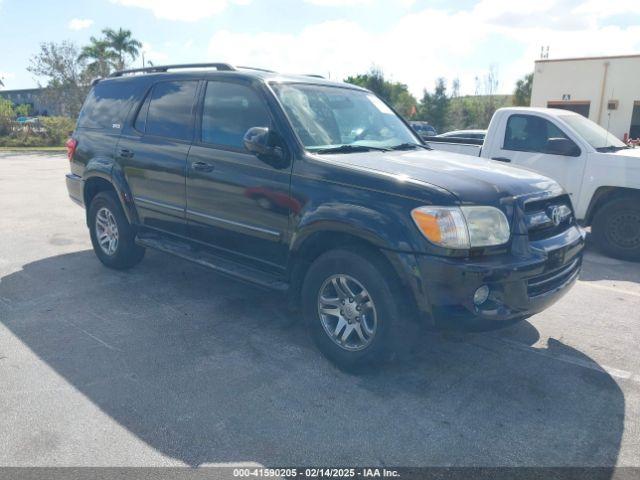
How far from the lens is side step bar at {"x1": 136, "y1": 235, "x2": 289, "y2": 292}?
13.5 feet

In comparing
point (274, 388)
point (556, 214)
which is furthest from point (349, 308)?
point (556, 214)

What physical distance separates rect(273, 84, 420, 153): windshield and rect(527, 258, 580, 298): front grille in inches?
64.1

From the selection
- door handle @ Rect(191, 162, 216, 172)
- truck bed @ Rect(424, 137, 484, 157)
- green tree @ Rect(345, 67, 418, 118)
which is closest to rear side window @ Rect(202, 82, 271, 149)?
door handle @ Rect(191, 162, 216, 172)

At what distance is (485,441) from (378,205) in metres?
1.50

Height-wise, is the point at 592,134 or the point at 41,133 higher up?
the point at 592,134

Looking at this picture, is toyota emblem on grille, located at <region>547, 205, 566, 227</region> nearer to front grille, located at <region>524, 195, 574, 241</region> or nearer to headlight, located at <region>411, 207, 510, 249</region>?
front grille, located at <region>524, 195, 574, 241</region>

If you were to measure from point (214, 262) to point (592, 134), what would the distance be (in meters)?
5.52

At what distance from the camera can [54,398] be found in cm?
332

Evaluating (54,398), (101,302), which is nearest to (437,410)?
(54,398)

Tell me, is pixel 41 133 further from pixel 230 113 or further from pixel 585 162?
pixel 585 162

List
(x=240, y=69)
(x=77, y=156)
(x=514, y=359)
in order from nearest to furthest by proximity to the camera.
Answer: (x=514, y=359) → (x=240, y=69) → (x=77, y=156)

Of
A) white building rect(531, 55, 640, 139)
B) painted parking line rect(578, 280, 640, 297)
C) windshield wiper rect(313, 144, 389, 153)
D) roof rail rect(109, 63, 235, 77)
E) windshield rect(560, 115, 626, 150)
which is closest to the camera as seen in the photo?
windshield wiper rect(313, 144, 389, 153)

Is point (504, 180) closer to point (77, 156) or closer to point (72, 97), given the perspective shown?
point (77, 156)

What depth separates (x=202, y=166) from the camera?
4.50 meters
